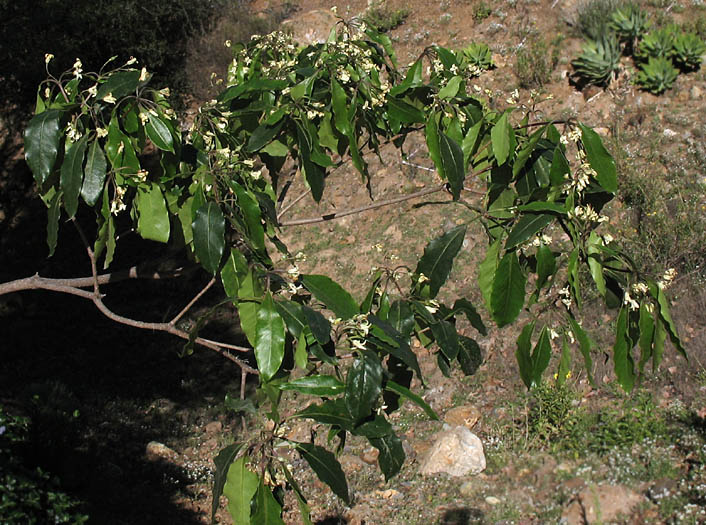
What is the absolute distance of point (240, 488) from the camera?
1.36 meters

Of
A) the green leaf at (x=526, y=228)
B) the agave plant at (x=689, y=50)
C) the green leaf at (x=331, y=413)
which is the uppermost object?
the green leaf at (x=526, y=228)

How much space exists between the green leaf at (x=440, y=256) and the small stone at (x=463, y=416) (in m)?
3.51

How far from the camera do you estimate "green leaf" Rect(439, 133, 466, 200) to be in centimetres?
168

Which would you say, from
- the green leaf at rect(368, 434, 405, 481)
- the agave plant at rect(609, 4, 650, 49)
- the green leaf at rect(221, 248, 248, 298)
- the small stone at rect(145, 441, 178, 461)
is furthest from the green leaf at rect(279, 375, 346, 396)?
the agave plant at rect(609, 4, 650, 49)

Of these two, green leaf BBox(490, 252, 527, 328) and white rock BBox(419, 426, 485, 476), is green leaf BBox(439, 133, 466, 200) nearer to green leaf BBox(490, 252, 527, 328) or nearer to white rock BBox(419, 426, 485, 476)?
green leaf BBox(490, 252, 527, 328)

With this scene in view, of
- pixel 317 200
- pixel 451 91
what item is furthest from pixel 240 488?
pixel 451 91

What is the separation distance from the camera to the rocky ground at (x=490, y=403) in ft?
14.0

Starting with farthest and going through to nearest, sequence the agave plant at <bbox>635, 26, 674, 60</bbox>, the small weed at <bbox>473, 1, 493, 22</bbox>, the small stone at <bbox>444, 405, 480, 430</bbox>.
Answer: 1. the small weed at <bbox>473, 1, 493, 22</bbox>
2. the agave plant at <bbox>635, 26, 674, 60</bbox>
3. the small stone at <bbox>444, 405, 480, 430</bbox>

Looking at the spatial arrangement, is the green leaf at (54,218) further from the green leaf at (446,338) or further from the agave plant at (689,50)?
the agave plant at (689,50)

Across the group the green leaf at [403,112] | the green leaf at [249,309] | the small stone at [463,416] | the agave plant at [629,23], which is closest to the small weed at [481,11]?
the agave plant at [629,23]

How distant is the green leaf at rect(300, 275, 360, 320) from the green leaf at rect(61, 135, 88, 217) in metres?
0.53

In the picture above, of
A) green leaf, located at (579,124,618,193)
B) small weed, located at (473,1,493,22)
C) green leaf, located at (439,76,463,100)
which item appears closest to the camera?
green leaf, located at (579,124,618,193)

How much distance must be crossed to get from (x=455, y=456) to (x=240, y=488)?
3467mm

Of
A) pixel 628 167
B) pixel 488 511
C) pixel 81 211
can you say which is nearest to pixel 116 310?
pixel 81 211
